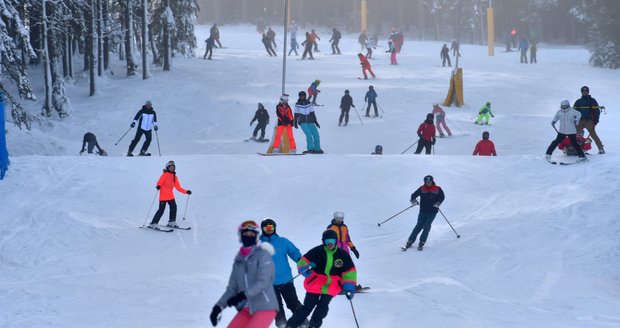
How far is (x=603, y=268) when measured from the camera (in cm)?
1474

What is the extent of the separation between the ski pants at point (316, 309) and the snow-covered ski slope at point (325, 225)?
1738 mm

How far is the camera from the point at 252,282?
7.62m

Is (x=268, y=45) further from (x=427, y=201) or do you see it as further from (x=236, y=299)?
(x=236, y=299)

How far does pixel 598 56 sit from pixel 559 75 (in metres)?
8.97

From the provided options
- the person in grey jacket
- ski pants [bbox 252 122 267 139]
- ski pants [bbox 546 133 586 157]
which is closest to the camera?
the person in grey jacket

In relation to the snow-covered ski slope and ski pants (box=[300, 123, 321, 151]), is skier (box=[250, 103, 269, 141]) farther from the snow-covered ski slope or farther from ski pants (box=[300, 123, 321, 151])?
ski pants (box=[300, 123, 321, 151])

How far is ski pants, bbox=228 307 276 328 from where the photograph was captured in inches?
298

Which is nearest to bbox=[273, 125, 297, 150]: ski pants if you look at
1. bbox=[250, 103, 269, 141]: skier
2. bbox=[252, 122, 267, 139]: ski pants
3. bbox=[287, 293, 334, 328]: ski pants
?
bbox=[250, 103, 269, 141]: skier

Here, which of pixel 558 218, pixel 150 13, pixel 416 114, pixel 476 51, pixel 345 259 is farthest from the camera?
pixel 476 51

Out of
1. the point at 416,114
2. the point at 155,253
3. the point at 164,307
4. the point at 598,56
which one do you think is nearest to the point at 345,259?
the point at 164,307

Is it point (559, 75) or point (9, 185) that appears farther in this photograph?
point (559, 75)

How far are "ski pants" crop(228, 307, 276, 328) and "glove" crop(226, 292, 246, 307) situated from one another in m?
0.18

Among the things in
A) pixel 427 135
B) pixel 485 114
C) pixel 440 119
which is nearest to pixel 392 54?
pixel 485 114

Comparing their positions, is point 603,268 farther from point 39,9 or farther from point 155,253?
point 39,9
